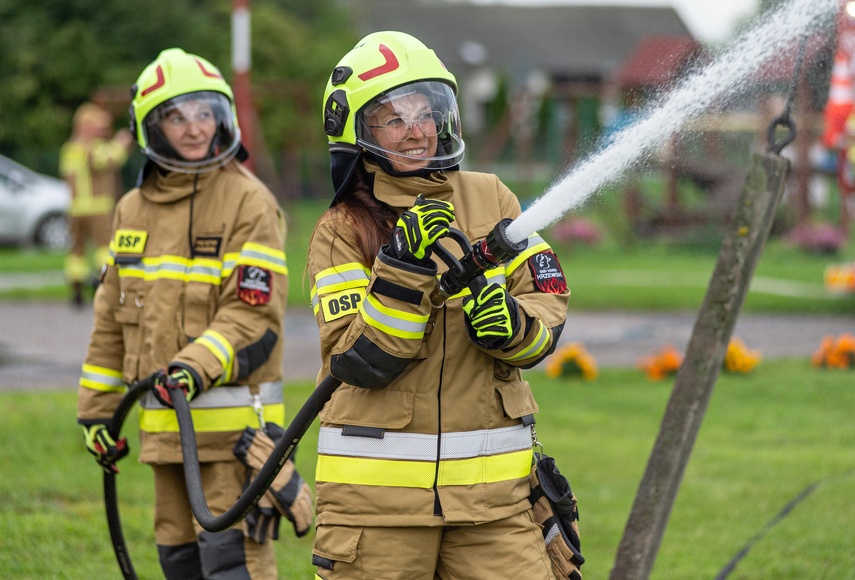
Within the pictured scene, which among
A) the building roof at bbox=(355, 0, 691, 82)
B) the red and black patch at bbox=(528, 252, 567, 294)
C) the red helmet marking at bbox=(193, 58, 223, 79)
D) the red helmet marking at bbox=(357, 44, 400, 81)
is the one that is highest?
the building roof at bbox=(355, 0, 691, 82)

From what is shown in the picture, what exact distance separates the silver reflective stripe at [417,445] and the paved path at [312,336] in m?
6.29

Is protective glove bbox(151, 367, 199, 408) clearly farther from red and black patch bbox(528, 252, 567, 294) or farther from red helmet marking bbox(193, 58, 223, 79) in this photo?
red and black patch bbox(528, 252, 567, 294)

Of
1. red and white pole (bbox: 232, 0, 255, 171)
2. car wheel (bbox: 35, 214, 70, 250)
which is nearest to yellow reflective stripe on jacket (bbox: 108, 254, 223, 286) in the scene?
red and white pole (bbox: 232, 0, 255, 171)

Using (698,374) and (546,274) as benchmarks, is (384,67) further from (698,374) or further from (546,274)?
(698,374)

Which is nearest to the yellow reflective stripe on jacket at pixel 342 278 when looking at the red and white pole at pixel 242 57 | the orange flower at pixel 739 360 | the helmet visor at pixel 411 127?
the helmet visor at pixel 411 127

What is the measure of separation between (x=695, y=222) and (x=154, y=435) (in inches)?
686

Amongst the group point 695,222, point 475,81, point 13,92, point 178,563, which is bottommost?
point 178,563

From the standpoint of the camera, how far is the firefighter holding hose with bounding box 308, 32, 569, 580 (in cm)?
315

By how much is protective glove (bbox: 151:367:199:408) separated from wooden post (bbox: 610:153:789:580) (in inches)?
67.2

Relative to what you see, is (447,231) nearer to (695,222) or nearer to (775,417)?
(775,417)

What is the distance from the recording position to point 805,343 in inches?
456

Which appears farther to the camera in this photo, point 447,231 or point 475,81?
point 475,81

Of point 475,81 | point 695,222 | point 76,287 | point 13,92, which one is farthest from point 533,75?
point 76,287

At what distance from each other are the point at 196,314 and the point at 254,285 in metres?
0.25
